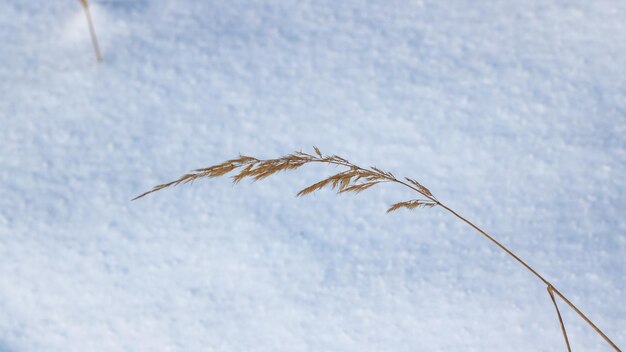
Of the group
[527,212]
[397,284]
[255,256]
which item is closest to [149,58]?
[255,256]

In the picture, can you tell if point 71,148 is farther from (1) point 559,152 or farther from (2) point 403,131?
(1) point 559,152

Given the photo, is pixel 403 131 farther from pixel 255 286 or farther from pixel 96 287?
pixel 96 287

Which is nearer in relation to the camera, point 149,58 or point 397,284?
point 397,284

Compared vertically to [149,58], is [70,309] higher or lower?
lower

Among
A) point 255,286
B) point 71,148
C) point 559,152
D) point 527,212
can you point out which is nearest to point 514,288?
point 527,212

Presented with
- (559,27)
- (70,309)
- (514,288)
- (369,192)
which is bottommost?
(70,309)

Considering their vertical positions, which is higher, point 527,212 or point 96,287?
point 527,212
